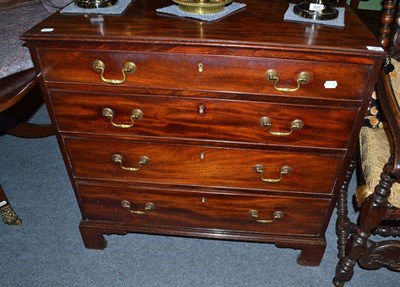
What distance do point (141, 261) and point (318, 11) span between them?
4.12 feet

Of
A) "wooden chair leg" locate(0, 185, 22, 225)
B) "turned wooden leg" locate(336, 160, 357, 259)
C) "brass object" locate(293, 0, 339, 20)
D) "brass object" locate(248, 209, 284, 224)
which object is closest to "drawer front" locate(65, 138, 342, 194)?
"brass object" locate(248, 209, 284, 224)

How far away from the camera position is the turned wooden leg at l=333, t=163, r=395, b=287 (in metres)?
1.15

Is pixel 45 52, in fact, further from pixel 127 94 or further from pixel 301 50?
pixel 301 50

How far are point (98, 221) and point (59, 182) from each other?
61cm

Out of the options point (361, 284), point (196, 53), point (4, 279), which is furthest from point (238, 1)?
point (4, 279)

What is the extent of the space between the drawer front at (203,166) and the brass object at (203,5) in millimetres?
466

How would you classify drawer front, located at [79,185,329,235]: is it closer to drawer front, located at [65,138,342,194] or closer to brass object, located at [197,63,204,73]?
drawer front, located at [65,138,342,194]

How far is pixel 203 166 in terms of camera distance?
1.34 m

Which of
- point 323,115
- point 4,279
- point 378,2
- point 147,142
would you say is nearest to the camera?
point 323,115

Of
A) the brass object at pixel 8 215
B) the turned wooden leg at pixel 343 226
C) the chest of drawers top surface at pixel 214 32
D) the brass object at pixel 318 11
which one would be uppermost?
the brass object at pixel 318 11

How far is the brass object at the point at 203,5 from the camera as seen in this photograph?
1197 mm

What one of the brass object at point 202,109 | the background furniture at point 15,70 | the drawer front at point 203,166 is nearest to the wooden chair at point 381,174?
the drawer front at point 203,166

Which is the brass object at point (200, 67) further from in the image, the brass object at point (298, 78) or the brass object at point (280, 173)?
the brass object at point (280, 173)

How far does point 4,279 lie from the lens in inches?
61.4
